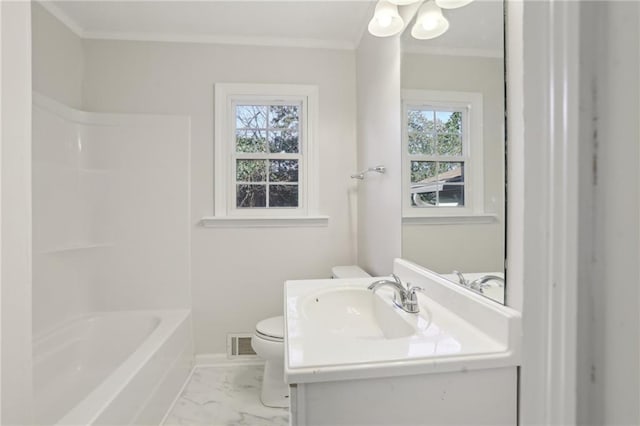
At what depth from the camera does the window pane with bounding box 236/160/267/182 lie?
7.52ft

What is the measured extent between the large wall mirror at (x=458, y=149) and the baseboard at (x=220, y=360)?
1.54 metres

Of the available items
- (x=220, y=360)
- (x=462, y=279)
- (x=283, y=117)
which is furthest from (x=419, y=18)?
(x=220, y=360)

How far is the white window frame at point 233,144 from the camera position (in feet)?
7.28

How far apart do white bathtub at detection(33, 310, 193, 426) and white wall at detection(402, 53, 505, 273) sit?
1.40 metres

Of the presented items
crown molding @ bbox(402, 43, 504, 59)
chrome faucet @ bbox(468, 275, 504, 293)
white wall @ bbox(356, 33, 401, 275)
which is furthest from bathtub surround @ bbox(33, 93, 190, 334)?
chrome faucet @ bbox(468, 275, 504, 293)

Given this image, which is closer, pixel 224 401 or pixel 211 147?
pixel 224 401

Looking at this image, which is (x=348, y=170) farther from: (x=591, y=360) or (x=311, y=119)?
(x=591, y=360)

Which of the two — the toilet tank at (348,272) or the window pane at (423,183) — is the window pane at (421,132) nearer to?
the window pane at (423,183)

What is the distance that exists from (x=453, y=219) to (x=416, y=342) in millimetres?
505

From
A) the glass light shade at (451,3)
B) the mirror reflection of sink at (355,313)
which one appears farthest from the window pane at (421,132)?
the mirror reflection of sink at (355,313)

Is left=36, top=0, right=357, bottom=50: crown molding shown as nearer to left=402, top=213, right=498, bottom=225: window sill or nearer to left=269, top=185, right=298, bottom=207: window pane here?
left=269, top=185, right=298, bottom=207: window pane

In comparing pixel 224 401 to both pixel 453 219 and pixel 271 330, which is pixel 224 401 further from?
pixel 453 219

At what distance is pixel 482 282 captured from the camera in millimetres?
954

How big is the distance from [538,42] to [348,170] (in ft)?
6.58
